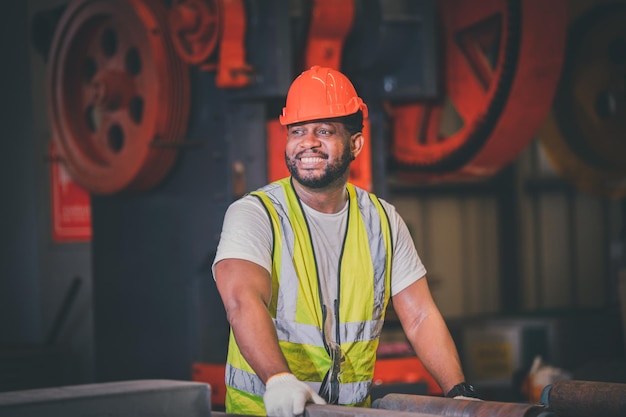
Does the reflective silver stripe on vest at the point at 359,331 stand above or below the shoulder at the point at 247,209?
below

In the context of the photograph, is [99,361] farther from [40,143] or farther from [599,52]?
[599,52]

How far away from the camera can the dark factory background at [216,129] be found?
4000 millimetres

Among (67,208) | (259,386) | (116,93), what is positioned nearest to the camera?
(259,386)

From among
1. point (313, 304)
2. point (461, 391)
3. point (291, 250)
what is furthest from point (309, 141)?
point (461, 391)

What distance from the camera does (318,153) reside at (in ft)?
8.70

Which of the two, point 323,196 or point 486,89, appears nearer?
point 323,196

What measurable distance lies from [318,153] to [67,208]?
11.6ft

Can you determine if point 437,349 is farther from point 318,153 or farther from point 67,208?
point 67,208

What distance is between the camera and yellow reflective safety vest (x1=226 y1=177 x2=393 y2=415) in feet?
8.42

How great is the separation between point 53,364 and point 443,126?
14.7 feet

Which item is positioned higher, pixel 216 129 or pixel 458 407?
pixel 216 129

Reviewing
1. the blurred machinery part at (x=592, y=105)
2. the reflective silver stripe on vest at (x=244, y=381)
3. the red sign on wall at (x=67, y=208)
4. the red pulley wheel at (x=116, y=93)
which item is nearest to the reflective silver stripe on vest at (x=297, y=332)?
the reflective silver stripe on vest at (x=244, y=381)

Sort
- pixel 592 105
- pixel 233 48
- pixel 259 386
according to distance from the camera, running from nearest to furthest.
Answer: pixel 259 386 → pixel 233 48 → pixel 592 105

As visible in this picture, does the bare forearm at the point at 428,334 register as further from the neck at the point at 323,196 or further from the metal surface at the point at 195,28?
the metal surface at the point at 195,28
